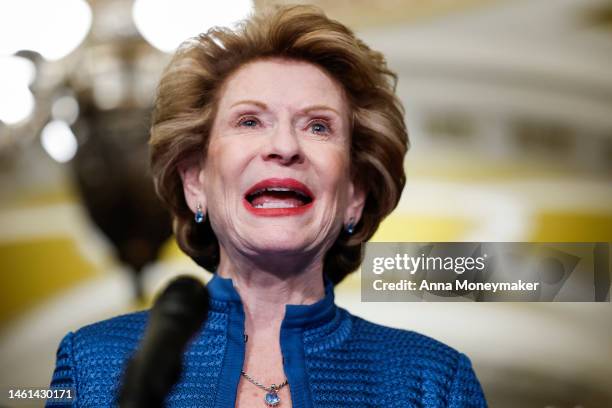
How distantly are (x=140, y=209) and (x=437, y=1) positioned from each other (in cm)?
124

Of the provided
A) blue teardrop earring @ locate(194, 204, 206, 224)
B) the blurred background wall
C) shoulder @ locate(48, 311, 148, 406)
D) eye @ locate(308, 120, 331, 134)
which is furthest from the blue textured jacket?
the blurred background wall

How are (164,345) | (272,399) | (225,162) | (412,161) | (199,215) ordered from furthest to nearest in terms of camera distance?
(412,161)
(199,215)
(225,162)
(272,399)
(164,345)

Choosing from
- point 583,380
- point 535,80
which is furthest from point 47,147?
point 583,380

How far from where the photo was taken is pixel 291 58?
2.09 m

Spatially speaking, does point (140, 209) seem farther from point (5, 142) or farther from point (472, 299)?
point (472, 299)

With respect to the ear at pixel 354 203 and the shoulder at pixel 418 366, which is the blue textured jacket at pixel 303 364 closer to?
the shoulder at pixel 418 366

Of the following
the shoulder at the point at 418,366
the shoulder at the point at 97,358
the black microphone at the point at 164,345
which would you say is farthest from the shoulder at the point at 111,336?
the black microphone at the point at 164,345

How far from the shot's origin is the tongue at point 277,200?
1973 mm

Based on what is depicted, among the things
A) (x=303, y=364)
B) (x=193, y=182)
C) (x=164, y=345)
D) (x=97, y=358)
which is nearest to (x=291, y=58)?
(x=193, y=182)

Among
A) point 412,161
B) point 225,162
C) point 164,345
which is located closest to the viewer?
point 164,345

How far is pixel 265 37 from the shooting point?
2.07m

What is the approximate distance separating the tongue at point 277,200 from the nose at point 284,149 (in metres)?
0.08

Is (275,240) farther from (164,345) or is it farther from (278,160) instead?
(164,345)

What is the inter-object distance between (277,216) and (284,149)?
147 mm
